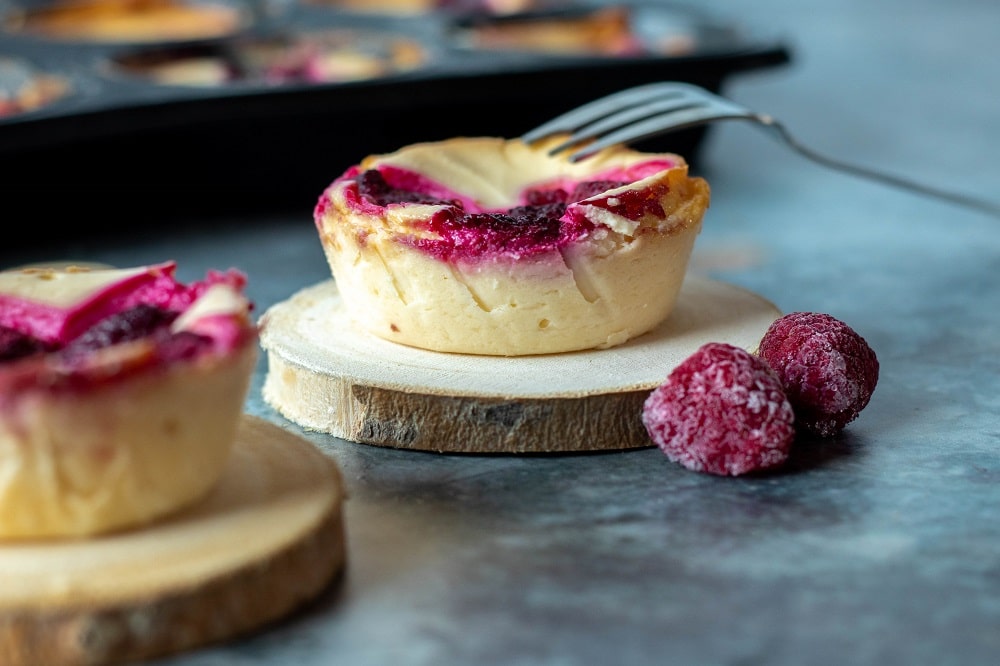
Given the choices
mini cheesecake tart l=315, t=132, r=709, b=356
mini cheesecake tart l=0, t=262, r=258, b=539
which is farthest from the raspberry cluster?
mini cheesecake tart l=0, t=262, r=258, b=539

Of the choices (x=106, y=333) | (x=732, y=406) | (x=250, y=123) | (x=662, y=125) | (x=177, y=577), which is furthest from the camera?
(x=250, y=123)

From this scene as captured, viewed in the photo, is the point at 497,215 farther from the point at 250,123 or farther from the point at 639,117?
the point at 250,123

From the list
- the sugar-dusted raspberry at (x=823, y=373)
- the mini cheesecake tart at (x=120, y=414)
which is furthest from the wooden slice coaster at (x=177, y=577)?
the sugar-dusted raspberry at (x=823, y=373)

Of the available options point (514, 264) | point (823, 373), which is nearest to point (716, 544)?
point (823, 373)

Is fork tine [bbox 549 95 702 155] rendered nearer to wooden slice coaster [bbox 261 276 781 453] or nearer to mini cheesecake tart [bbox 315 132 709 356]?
mini cheesecake tart [bbox 315 132 709 356]

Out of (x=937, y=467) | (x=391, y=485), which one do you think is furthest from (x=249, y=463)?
(x=937, y=467)

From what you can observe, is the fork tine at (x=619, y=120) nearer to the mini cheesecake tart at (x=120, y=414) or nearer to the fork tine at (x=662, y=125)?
the fork tine at (x=662, y=125)
